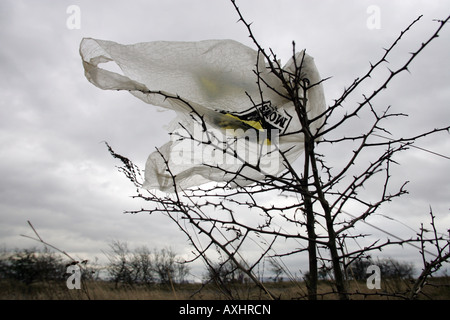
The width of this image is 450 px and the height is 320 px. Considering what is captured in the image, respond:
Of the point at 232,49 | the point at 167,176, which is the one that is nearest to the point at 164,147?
the point at 167,176

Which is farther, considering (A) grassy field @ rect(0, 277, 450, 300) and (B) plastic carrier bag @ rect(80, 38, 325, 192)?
(B) plastic carrier bag @ rect(80, 38, 325, 192)

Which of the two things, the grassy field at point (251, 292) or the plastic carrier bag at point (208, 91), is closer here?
the grassy field at point (251, 292)

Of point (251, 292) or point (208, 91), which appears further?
point (251, 292)

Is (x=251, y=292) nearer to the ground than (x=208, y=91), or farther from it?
nearer to the ground

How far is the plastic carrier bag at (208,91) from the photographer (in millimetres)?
1403

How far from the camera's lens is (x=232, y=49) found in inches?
57.7

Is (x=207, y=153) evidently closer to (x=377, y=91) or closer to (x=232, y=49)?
(x=232, y=49)

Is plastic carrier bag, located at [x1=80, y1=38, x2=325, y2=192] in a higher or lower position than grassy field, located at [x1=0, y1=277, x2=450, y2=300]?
higher

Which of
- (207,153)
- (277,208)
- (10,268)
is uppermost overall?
(207,153)

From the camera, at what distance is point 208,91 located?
152cm

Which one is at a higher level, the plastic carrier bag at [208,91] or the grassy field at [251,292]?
the plastic carrier bag at [208,91]

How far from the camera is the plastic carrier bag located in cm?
140

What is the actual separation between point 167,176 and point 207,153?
0.85 ft
